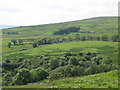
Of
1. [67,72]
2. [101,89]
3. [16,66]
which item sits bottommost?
[16,66]

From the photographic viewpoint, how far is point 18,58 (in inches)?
6373

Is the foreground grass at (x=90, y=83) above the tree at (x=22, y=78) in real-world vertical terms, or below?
above

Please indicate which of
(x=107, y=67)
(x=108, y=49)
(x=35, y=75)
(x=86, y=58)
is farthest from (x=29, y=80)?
(x=108, y=49)

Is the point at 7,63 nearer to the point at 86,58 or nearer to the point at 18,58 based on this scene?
the point at 18,58

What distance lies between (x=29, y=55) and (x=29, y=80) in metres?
106

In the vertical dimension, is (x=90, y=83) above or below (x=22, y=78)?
above

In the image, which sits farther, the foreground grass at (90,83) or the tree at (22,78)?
the tree at (22,78)

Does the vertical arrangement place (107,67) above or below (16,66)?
above

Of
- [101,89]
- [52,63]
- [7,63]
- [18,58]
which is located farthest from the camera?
[18,58]

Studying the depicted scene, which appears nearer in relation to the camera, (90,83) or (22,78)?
(90,83)

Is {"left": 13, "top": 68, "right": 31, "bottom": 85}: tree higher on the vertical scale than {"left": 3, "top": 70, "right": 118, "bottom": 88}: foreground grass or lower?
lower

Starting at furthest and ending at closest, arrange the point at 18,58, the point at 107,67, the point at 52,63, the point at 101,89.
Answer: the point at 18,58 < the point at 52,63 < the point at 107,67 < the point at 101,89

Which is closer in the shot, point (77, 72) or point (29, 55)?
point (77, 72)

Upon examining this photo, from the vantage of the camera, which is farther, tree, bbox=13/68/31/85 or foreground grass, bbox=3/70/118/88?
tree, bbox=13/68/31/85
